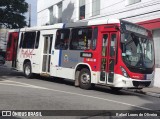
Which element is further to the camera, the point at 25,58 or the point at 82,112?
the point at 25,58

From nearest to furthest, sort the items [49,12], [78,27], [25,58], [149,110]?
[149,110] → [78,27] → [25,58] → [49,12]

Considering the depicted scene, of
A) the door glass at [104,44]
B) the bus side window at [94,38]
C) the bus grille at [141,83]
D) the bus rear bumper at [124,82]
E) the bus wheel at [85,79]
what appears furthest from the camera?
the bus wheel at [85,79]

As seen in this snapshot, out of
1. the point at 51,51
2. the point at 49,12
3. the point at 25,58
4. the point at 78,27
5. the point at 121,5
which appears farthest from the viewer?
the point at 49,12

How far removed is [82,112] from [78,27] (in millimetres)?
7278

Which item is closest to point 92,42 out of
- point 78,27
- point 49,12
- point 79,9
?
point 78,27

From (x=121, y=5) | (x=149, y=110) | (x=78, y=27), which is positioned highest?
(x=121, y=5)

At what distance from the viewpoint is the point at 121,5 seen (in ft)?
71.7

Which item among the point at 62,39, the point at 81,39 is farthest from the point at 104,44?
the point at 62,39

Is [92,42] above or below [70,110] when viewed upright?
above

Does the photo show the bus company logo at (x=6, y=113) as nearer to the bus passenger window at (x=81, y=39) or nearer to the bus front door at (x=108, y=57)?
the bus front door at (x=108, y=57)

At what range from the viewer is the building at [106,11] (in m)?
19.0

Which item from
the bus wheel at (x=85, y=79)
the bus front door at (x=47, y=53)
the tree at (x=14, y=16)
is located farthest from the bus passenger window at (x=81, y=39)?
the tree at (x=14, y=16)

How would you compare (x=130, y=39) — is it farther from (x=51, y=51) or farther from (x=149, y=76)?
(x=51, y=51)

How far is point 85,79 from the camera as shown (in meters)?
15.0
